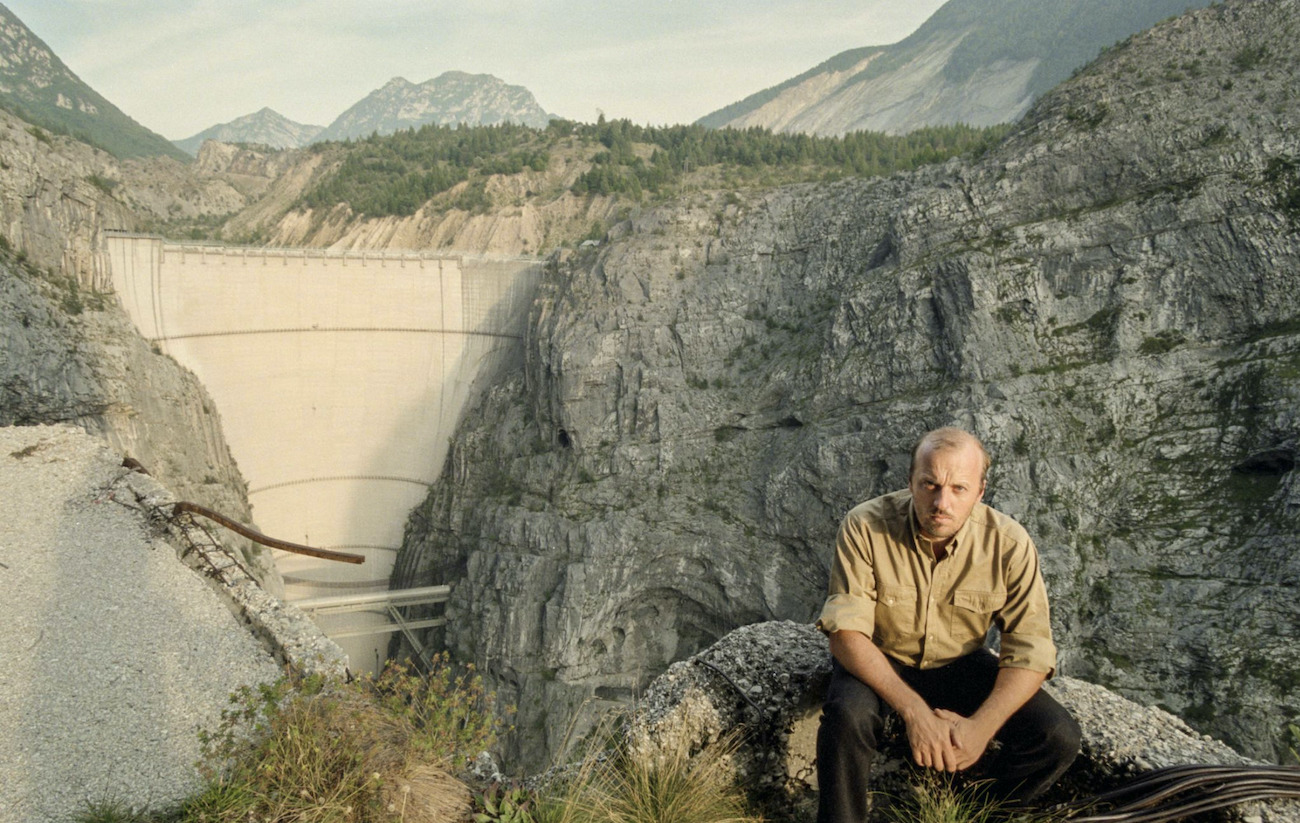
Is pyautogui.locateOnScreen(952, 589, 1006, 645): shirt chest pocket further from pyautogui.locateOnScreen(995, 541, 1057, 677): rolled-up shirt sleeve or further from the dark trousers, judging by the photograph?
the dark trousers

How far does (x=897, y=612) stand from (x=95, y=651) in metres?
7.77

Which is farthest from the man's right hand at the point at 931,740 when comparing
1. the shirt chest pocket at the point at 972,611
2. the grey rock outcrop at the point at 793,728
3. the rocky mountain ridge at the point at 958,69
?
the rocky mountain ridge at the point at 958,69

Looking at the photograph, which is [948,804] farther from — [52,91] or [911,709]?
[52,91]

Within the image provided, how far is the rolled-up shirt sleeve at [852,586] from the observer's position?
396 cm

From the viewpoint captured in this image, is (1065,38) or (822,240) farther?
(1065,38)

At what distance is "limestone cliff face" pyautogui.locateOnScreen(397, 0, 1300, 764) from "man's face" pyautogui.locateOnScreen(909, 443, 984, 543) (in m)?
19.7

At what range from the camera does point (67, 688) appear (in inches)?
304

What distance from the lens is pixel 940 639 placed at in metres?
4.20

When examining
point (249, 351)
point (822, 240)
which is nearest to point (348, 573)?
point (249, 351)

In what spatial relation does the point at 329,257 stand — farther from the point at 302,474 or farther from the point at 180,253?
the point at 302,474

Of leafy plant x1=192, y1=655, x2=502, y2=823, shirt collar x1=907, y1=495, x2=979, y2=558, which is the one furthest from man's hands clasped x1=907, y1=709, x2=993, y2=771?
leafy plant x1=192, y1=655, x2=502, y2=823

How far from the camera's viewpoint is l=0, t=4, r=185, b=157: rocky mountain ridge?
99.8 metres

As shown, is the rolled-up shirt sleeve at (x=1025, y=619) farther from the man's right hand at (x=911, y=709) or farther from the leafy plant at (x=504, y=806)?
the leafy plant at (x=504, y=806)

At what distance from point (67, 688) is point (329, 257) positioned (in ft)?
103
